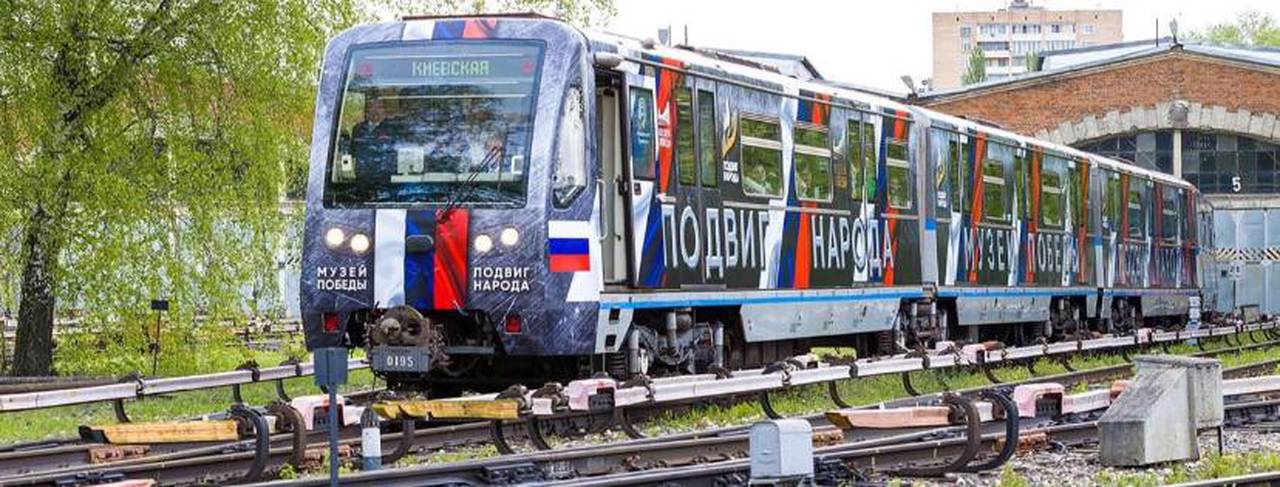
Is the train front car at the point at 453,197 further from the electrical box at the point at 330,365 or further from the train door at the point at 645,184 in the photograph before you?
the electrical box at the point at 330,365

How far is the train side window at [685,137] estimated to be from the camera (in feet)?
55.4

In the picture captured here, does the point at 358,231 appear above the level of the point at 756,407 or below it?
above

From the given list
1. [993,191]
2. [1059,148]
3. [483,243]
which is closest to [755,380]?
[483,243]

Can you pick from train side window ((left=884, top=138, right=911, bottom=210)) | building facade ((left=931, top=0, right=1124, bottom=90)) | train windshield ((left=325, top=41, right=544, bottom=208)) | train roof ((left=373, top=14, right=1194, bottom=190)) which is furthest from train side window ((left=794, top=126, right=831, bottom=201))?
building facade ((left=931, top=0, right=1124, bottom=90))

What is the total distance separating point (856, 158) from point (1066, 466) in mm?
8323

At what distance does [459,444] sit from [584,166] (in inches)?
94.6

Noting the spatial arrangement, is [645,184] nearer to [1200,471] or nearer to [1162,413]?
[1162,413]

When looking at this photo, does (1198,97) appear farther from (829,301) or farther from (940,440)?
(940,440)

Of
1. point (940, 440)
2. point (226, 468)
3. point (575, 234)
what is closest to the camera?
point (226, 468)

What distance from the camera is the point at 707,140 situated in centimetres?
1739

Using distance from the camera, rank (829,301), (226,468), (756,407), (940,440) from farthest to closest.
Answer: (829,301) → (756,407) → (940,440) → (226,468)

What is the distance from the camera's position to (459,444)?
563 inches

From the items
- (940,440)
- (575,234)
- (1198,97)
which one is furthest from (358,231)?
(1198,97)

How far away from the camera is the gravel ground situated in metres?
11.9
